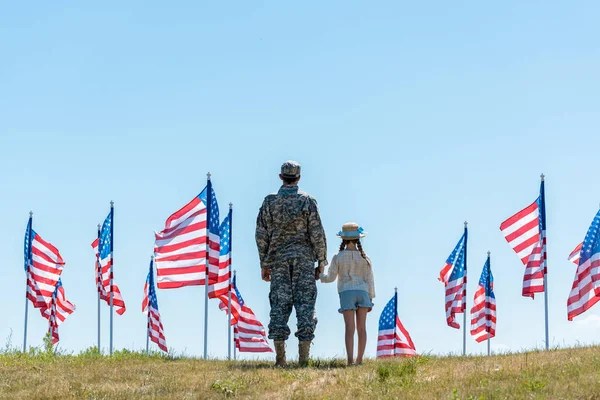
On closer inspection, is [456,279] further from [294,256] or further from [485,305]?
[294,256]

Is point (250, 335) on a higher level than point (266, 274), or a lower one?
lower

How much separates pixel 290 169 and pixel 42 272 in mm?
17603

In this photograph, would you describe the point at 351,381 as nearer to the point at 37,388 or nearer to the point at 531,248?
the point at 37,388

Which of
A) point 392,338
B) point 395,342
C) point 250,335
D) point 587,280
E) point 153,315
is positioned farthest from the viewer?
point 153,315

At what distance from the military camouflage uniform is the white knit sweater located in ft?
0.72

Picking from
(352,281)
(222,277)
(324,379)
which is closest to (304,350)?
(352,281)

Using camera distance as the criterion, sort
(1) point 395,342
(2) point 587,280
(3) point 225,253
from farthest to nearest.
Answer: (1) point 395,342
(3) point 225,253
(2) point 587,280

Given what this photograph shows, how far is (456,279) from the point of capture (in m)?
32.0

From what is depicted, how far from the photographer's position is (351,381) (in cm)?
1240

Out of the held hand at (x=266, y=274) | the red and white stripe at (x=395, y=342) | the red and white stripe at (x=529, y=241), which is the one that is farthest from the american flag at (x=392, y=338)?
the held hand at (x=266, y=274)

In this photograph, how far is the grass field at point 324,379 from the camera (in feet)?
37.1

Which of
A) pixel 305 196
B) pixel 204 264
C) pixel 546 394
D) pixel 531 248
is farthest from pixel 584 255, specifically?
pixel 546 394

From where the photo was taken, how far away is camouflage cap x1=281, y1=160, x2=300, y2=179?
14.0 meters

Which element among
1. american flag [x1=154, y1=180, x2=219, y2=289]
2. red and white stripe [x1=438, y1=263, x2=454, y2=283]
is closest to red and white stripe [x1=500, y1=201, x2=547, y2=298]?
american flag [x1=154, y1=180, x2=219, y2=289]
